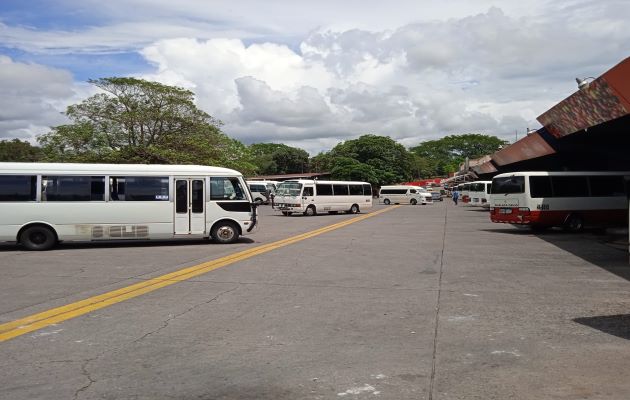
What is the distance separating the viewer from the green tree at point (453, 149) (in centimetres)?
13400

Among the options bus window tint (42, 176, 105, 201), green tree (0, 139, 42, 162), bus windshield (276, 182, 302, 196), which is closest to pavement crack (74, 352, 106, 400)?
bus window tint (42, 176, 105, 201)

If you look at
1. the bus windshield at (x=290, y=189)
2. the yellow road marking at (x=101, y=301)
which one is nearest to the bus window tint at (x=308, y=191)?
the bus windshield at (x=290, y=189)

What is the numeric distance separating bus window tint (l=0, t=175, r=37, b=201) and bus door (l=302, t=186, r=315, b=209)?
1977 cm

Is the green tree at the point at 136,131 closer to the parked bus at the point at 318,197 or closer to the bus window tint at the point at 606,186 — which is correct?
the parked bus at the point at 318,197

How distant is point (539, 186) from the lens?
20703mm

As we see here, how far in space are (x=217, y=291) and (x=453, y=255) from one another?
6991 millimetres

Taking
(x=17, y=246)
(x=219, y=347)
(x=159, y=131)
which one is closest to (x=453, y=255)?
(x=219, y=347)

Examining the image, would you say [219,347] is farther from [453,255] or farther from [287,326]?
[453,255]

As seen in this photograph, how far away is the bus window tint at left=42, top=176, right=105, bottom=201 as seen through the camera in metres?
15.8

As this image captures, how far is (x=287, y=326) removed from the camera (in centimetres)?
686

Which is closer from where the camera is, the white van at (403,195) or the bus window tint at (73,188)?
the bus window tint at (73,188)

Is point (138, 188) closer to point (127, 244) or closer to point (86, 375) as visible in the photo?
point (127, 244)

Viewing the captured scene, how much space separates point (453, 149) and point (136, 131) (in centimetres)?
10941

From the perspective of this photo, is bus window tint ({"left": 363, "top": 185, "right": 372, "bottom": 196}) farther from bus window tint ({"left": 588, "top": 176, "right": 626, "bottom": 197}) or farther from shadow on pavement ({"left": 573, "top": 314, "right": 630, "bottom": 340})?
shadow on pavement ({"left": 573, "top": 314, "right": 630, "bottom": 340})
